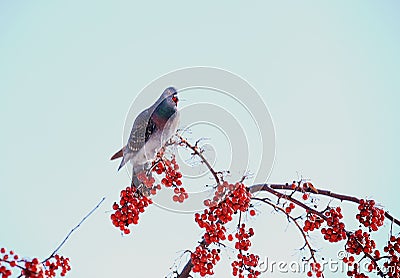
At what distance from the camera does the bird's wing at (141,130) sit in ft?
9.65

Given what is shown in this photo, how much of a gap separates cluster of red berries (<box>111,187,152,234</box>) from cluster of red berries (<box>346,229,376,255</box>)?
Result: 956mm

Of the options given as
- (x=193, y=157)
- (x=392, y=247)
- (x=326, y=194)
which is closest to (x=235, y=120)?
(x=193, y=157)

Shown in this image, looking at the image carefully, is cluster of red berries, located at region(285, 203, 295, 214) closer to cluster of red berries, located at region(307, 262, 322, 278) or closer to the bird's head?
cluster of red berries, located at region(307, 262, 322, 278)

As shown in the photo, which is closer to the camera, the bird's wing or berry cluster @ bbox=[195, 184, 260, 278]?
berry cluster @ bbox=[195, 184, 260, 278]

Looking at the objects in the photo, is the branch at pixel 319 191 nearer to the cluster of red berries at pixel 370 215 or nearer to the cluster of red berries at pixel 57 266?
the cluster of red berries at pixel 370 215

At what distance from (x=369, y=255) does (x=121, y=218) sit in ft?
3.67

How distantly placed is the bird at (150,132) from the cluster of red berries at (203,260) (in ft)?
1.73

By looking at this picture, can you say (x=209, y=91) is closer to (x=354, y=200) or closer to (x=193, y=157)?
(x=193, y=157)

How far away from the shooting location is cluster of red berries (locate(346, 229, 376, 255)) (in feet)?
6.72

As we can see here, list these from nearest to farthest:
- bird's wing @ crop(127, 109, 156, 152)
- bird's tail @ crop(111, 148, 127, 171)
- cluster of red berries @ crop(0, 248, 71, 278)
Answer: cluster of red berries @ crop(0, 248, 71, 278), bird's tail @ crop(111, 148, 127, 171), bird's wing @ crop(127, 109, 156, 152)

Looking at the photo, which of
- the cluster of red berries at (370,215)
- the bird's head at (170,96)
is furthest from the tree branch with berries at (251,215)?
the bird's head at (170,96)

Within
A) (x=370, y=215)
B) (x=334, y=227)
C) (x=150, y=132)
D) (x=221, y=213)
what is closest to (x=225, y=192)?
(x=221, y=213)

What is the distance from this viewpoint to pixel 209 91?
8.78ft

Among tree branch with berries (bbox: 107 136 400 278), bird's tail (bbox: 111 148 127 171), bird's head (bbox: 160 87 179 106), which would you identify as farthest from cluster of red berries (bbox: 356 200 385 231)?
bird's head (bbox: 160 87 179 106)
